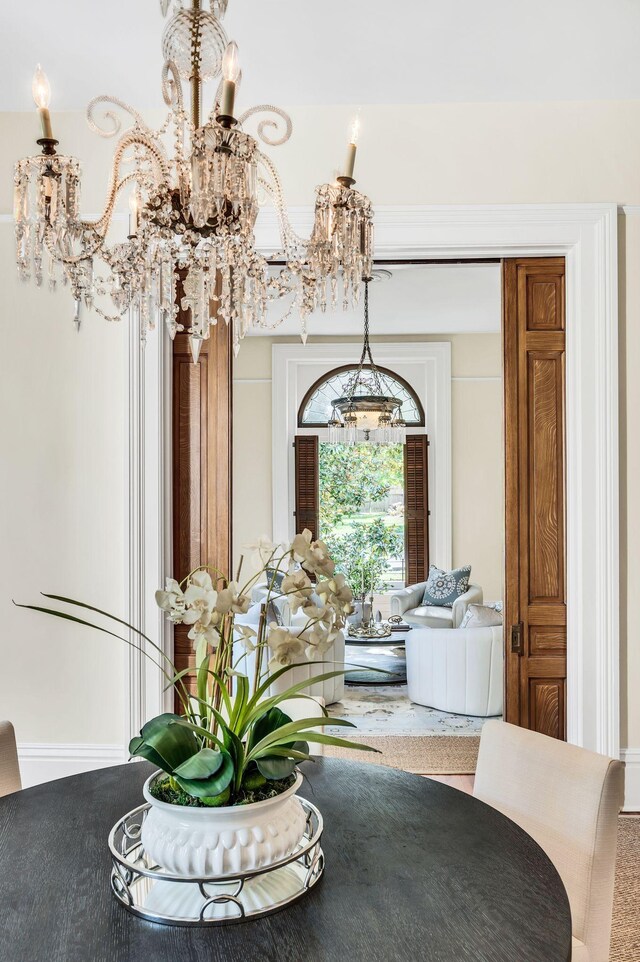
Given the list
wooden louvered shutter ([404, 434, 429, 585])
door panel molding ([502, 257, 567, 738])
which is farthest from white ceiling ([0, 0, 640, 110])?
wooden louvered shutter ([404, 434, 429, 585])

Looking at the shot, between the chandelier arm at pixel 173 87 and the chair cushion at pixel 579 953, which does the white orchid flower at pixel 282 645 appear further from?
the chandelier arm at pixel 173 87

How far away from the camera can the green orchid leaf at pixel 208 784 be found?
40.6 inches

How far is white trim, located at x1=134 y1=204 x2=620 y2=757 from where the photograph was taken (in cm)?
290

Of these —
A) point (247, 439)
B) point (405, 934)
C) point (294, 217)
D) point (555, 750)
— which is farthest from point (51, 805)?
point (247, 439)

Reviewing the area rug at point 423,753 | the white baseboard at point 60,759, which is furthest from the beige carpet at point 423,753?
the white baseboard at point 60,759

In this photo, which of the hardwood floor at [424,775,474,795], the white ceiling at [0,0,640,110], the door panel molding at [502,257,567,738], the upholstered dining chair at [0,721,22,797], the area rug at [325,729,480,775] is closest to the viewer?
the upholstered dining chair at [0,721,22,797]

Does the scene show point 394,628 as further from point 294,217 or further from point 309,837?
point 309,837

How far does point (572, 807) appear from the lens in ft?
4.65

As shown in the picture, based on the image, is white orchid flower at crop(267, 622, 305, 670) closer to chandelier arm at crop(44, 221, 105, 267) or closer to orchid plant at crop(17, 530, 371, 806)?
orchid plant at crop(17, 530, 371, 806)

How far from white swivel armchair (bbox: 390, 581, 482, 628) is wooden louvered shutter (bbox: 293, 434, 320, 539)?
1.27m

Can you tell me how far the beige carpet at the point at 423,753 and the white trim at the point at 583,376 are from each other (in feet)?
2.66

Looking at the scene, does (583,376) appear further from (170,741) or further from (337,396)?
(337,396)

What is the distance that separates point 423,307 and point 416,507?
217 centimetres

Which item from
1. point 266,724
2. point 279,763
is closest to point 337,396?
point 266,724
